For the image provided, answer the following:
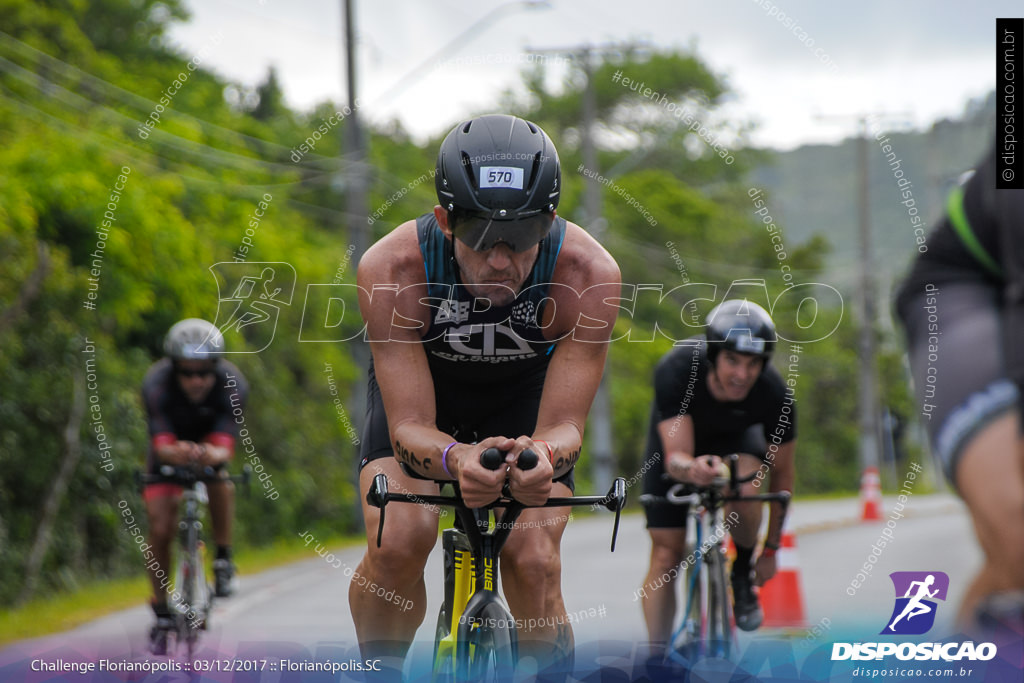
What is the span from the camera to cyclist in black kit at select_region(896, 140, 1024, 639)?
1.94 metres

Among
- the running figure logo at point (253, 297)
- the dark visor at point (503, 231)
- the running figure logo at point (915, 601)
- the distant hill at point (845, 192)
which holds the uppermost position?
the distant hill at point (845, 192)

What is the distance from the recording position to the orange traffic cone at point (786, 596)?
8.20 m

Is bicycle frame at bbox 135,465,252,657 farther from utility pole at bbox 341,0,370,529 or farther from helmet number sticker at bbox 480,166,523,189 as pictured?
utility pole at bbox 341,0,370,529

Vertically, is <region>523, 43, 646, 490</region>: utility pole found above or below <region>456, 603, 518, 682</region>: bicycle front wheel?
above

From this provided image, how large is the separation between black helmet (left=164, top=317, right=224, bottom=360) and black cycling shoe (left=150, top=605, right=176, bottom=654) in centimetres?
149

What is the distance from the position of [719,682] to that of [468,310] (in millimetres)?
1361

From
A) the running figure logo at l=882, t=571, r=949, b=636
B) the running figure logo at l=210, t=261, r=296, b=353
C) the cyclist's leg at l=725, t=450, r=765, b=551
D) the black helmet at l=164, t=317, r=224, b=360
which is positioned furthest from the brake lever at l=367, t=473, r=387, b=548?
the running figure logo at l=210, t=261, r=296, b=353

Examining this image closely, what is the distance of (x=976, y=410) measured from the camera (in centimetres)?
204

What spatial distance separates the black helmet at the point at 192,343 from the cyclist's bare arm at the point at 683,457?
2953mm

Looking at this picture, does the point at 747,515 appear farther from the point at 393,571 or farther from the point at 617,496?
the point at 617,496

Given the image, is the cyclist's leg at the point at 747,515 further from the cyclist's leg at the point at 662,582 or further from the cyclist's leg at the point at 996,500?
the cyclist's leg at the point at 996,500

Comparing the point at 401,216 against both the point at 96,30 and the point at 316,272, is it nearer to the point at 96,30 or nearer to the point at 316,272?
the point at 316,272

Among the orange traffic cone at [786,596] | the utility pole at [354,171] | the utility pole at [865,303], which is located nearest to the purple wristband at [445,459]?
the orange traffic cone at [786,596]

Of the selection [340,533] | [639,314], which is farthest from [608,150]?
[340,533]
